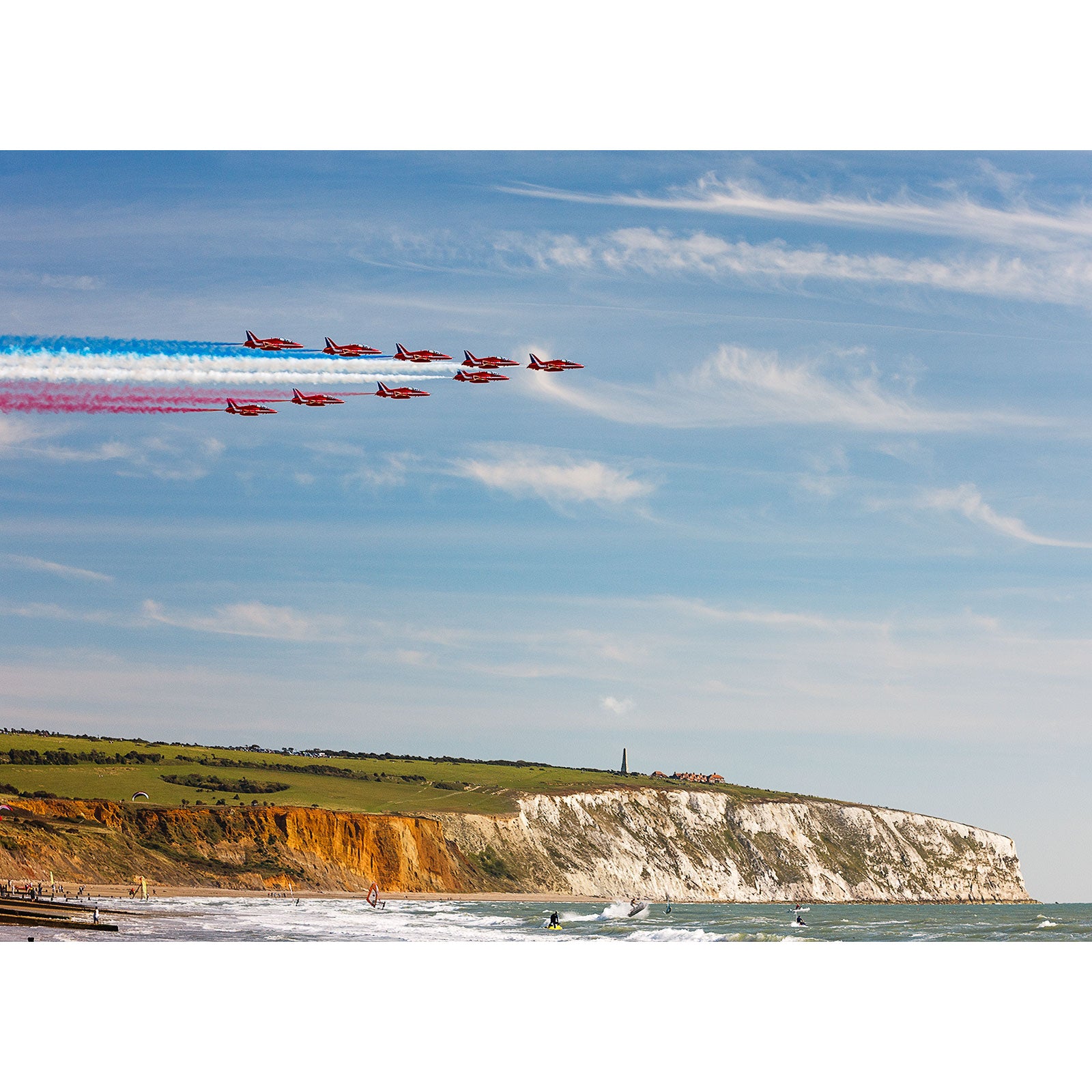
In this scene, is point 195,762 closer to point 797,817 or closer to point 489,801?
point 489,801

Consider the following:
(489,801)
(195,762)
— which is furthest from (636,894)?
(195,762)

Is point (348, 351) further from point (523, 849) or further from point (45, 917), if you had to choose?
point (523, 849)

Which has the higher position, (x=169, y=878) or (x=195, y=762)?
(x=195, y=762)

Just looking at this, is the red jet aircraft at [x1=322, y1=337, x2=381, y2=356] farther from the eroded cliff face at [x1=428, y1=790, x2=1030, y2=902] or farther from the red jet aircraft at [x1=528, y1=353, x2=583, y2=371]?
the eroded cliff face at [x1=428, y1=790, x2=1030, y2=902]

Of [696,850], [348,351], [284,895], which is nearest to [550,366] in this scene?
[348,351]

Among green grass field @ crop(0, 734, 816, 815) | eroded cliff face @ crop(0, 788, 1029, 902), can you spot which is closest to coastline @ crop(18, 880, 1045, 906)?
eroded cliff face @ crop(0, 788, 1029, 902)
